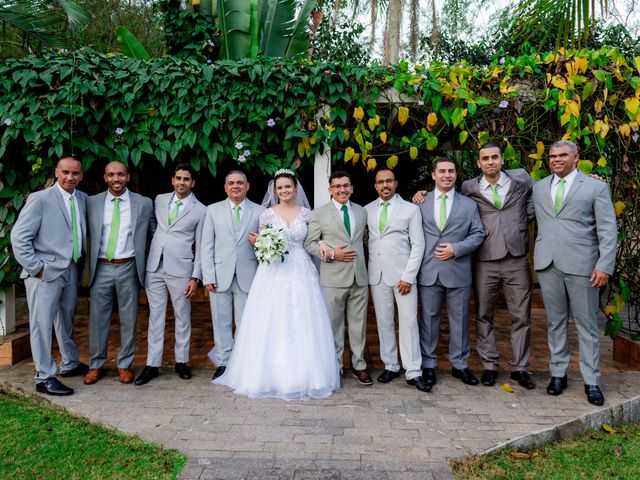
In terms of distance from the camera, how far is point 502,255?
4.29 m

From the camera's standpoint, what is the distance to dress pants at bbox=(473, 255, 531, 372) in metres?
4.34

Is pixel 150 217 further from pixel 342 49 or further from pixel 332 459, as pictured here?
pixel 342 49

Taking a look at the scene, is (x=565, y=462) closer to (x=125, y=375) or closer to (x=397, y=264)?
(x=397, y=264)

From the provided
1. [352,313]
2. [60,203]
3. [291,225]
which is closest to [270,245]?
[291,225]

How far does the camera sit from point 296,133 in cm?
478

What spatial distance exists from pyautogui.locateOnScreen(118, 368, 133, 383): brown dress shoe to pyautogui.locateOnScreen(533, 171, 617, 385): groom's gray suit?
3840mm

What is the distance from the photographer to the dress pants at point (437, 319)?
4391 millimetres

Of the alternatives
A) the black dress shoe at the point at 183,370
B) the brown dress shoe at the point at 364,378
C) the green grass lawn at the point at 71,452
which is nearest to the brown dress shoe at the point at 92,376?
the green grass lawn at the point at 71,452

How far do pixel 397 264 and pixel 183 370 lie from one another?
2278 millimetres

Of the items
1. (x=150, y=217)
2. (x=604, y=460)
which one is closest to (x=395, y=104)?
(x=150, y=217)

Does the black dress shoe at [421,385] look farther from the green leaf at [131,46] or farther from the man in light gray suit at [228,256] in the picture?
the green leaf at [131,46]

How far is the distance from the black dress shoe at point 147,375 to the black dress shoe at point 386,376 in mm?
2141

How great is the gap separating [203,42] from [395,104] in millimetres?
3486

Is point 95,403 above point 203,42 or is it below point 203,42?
below
